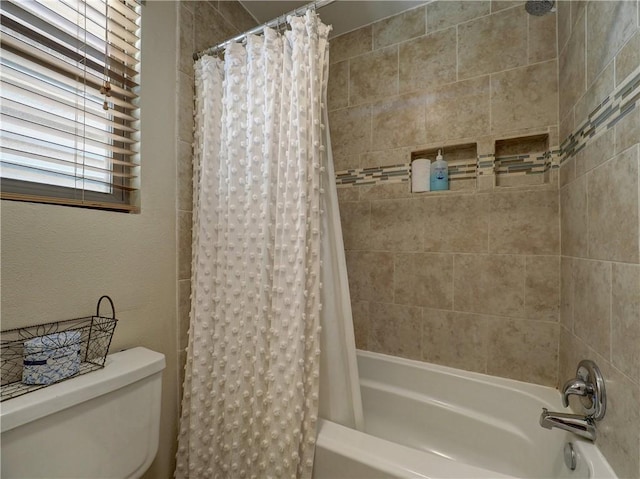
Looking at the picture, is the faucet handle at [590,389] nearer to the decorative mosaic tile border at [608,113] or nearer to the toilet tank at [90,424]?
the decorative mosaic tile border at [608,113]

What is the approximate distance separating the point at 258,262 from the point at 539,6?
1621 millimetres

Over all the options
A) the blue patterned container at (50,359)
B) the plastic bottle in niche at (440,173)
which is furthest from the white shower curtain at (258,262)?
the plastic bottle in niche at (440,173)

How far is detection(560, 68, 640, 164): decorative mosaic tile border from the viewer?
0.72 m

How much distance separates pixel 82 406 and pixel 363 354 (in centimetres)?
138

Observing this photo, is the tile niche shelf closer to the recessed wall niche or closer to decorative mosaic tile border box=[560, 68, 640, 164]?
the recessed wall niche

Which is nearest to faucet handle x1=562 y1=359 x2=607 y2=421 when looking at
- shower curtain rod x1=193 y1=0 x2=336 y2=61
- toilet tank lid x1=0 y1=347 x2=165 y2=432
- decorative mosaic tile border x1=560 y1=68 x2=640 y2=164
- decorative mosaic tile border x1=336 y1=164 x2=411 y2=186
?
decorative mosaic tile border x1=560 y1=68 x2=640 y2=164

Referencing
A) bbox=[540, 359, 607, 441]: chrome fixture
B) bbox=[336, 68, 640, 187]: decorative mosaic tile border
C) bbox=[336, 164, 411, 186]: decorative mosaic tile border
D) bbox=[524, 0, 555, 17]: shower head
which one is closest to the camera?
bbox=[336, 68, 640, 187]: decorative mosaic tile border

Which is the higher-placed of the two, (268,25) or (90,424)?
(268,25)

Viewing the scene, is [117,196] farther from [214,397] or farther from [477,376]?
[477,376]

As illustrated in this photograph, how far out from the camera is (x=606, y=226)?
86 centimetres

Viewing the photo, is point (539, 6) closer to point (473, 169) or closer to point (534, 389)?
point (473, 169)

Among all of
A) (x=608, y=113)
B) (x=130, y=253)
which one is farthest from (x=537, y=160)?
(x=130, y=253)

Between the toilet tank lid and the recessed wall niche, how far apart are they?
1.80 metres

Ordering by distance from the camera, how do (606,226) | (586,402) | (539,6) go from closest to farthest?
(606,226) → (586,402) → (539,6)
